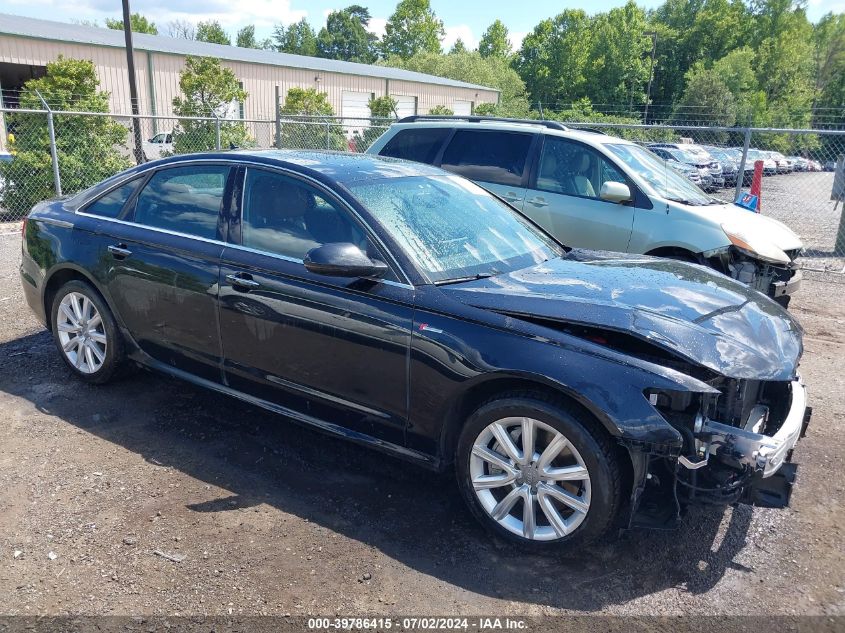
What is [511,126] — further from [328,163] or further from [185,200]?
[185,200]

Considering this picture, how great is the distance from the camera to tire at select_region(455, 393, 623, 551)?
9.59 ft

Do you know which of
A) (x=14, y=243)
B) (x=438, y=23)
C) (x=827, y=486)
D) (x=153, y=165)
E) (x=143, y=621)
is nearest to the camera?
(x=143, y=621)

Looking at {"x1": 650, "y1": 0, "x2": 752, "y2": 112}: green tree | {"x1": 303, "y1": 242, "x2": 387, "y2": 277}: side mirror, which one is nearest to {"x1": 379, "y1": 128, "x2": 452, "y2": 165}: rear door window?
{"x1": 303, "y1": 242, "x2": 387, "y2": 277}: side mirror

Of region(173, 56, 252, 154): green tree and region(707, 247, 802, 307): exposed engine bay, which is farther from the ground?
region(173, 56, 252, 154): green tree

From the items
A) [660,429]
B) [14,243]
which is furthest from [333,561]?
[14,243]

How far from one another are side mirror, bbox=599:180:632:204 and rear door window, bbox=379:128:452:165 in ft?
6.48

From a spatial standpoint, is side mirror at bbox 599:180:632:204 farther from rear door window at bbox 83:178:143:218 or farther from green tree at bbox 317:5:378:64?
green tree at bbox 317:5:378:64

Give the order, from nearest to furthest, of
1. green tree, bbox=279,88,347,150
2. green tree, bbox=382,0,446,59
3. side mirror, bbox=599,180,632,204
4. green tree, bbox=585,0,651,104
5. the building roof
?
side mirror, bbox=599,180,632,204, green tree, bbox=279,88,347,150, the building roof, green tree, bbox=585,0,651,104, green tree, bbox=382,0,446,59

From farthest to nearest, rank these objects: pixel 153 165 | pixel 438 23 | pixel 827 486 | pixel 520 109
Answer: pixel 438 23 → pixel 520 109 → pixel 153 165 → pixel 827 486

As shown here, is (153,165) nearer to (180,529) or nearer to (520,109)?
(180,529)

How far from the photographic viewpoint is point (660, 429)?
9.11ft

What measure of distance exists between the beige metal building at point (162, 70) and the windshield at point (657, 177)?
16830mm

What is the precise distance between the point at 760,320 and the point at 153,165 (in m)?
3.87

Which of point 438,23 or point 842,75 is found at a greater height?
point 438,23
